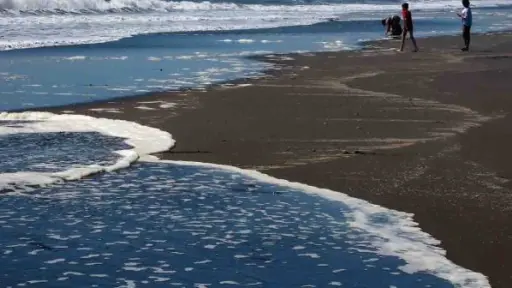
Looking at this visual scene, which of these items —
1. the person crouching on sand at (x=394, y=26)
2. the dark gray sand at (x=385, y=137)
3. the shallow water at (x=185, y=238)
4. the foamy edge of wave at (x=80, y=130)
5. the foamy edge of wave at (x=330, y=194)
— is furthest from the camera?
the person crouching on sand at (x=394, y=26)

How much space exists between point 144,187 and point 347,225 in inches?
73.6

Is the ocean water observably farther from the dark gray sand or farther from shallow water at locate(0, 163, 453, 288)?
the dark gray sand

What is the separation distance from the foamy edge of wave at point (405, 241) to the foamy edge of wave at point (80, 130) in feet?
5.47

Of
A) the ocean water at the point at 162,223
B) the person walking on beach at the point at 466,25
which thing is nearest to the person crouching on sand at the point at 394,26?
the person walking on beach at the point at 466,25

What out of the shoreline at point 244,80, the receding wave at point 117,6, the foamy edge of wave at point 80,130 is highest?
the foamy edge of wave at point 80,130

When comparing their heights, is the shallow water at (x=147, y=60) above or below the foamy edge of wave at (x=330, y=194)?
below

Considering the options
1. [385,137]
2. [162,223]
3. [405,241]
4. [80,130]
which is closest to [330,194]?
[405,241]

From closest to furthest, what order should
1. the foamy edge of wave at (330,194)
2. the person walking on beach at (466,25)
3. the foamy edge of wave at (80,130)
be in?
the foamy edge of wave at (330,194) → the foamy edge of wave at (80,130) → the person walking on beach at (466,25)

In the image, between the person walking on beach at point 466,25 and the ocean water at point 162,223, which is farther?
the person walking on beach at point 466,25

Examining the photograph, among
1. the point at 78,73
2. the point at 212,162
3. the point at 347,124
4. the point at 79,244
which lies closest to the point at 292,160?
the point at 212,162

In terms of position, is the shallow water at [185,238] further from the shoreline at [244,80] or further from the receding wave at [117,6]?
the receding wave at [117,6]

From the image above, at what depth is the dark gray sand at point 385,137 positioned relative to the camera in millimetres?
6449

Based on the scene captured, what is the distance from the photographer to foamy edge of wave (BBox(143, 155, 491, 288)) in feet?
16.9

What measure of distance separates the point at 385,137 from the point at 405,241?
375 cm
